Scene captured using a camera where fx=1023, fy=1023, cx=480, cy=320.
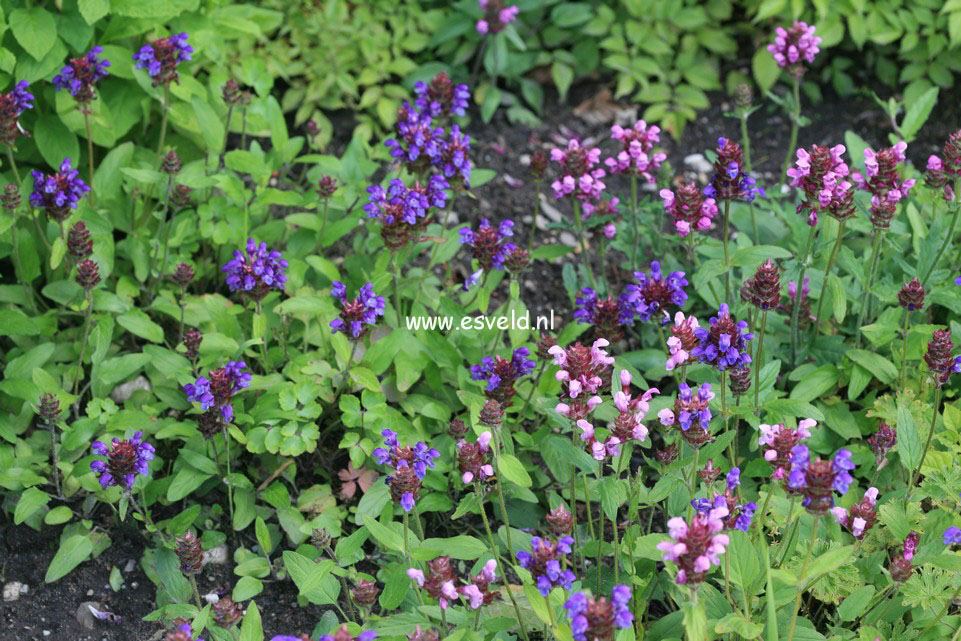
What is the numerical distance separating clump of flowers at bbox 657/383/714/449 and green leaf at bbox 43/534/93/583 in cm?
189

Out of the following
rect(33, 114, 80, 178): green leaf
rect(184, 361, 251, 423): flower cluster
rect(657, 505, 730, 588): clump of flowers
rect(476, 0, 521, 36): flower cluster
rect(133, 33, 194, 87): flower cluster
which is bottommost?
rect(184, 361, 251, 423): flower cluster

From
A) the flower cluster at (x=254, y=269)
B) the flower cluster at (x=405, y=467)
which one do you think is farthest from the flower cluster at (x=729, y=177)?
the flower cluster at (x=254, y=269)

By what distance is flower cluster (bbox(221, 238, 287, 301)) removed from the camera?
340cm

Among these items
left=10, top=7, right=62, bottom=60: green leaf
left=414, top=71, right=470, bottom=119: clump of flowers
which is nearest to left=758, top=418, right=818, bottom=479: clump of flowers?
left=414, top=71, right=470, bottom=119: clump of flowers

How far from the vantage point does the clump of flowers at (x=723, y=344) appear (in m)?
2.77

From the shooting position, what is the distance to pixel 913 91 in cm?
549

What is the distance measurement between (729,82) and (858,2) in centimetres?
78

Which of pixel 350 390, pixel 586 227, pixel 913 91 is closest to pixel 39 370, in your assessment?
pixel 350 390

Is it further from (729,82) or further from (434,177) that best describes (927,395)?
(729,82)

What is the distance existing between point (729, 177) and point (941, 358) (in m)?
0.83

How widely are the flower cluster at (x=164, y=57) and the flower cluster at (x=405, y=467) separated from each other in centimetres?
168

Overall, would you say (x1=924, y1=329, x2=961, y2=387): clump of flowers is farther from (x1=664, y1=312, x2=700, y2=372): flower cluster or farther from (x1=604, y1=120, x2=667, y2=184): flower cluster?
(x1=604, y1=120, x2=667, y2=184): flower cluster

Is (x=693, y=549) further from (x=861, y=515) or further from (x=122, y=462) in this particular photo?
(x=122, y=462)

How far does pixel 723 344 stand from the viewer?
279 cm
